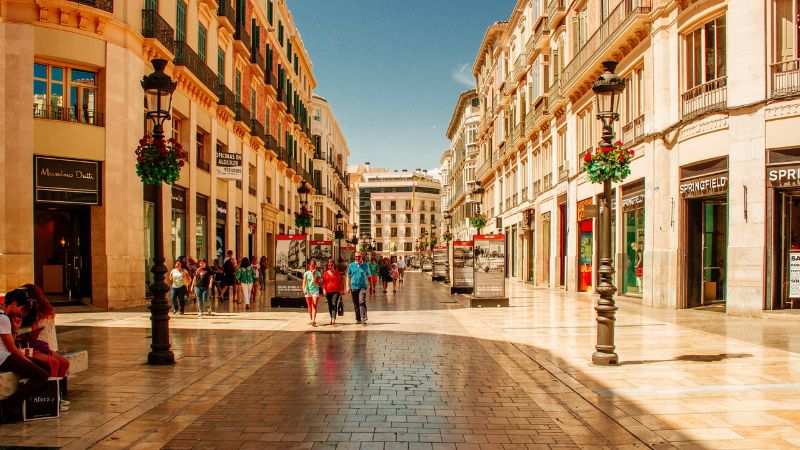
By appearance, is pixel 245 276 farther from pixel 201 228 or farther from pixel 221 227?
pixel 221 227

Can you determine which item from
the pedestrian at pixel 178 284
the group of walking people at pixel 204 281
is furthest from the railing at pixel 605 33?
the pedestrian at pixel 178 284

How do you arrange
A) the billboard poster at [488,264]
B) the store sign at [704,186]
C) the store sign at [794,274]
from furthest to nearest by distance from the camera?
the billboard poster at [488,264] < the store sign at [704,186] < the store sign at [794,274]

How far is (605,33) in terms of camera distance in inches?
974

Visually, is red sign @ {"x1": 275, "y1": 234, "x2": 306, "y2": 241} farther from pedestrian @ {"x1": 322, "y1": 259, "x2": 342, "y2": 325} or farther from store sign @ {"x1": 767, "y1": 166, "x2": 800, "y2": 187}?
store sign @ {"x1": 767, "y1": 166, "x2": 800, "y2": 187}

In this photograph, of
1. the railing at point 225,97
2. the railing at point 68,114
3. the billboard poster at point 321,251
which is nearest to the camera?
the railing at point 68,114

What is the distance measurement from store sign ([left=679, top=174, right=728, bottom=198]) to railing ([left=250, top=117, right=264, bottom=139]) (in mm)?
24117

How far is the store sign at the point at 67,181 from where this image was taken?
743 inches

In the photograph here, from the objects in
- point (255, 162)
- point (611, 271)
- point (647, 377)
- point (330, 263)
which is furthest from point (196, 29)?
point (647, 377)

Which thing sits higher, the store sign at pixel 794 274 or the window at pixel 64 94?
the window at pixel 64 94

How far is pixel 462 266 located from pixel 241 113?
1473 centimetres

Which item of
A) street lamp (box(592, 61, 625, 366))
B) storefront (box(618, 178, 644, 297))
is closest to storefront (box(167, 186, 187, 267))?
storefront (box(618, 178, 644, 297))

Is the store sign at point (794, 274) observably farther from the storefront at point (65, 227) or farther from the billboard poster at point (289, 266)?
the storefront at point (65, 227)

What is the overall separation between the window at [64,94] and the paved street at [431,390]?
7.47 metres

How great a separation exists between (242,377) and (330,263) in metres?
7.01
